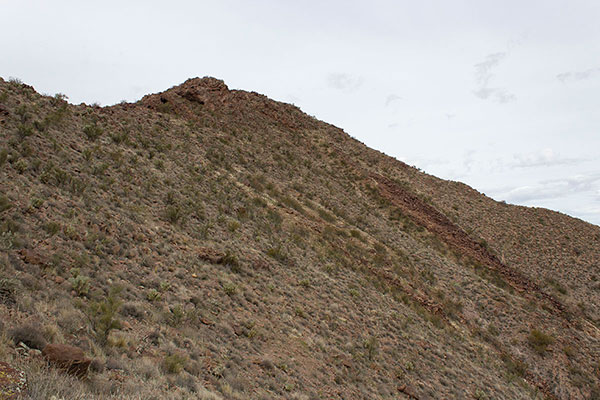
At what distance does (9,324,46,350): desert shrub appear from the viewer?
520 cm

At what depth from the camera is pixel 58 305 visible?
6504mm

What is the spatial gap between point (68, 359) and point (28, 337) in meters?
0.82

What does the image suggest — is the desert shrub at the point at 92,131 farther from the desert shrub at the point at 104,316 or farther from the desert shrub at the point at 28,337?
the desert shrub at the point at 28,337

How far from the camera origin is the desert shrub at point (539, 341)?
57.2 ft

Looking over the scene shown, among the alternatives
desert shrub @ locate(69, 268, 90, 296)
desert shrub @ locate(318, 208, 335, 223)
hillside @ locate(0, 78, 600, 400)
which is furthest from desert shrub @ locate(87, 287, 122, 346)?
desert shrub @ locate(318, 208, 335, 223)

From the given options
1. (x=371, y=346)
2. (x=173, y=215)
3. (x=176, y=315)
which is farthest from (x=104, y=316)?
(x=371, y=346)

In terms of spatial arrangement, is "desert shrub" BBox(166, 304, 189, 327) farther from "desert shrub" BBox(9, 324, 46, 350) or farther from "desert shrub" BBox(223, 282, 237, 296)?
"desert shrub" BBox(9, 324, 46, 350)

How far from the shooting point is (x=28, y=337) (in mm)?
5258

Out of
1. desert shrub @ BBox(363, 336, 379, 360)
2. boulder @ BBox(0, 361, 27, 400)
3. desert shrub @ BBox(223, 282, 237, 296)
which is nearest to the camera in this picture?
boulder @ BBox(0, 361, 27, 400)

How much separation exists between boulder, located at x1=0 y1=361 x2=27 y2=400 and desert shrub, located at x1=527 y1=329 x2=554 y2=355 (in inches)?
787

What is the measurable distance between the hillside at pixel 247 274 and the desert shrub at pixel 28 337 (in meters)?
0.05

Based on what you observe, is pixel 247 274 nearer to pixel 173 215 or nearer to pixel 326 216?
pixel 173 215

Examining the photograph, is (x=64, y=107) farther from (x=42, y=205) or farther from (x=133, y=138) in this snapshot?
(x=42, y=205)

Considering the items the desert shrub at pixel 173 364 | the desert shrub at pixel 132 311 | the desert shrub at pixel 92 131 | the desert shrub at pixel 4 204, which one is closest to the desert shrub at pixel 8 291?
the desert shrub at pixel 132 311
